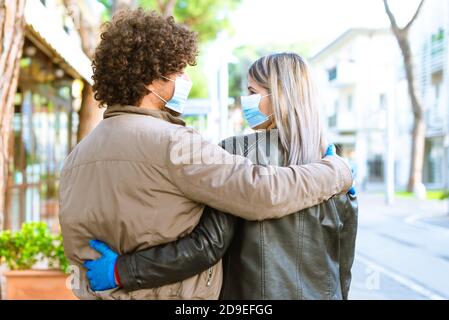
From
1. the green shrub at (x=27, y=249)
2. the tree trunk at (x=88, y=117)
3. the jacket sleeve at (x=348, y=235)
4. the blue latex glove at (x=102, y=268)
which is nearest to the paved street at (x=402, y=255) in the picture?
the jacket sleeve at (x=348, y=235)

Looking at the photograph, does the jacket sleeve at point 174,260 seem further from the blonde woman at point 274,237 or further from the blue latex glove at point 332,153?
the blue latex glove at point 332,153

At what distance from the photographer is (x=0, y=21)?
3.57 metres

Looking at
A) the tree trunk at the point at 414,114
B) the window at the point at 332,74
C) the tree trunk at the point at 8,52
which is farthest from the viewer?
the window at the point at 332,74

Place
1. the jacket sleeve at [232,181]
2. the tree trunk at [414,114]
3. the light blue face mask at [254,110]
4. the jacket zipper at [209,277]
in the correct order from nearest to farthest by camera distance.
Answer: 1. the jacket sleeve at [232,181]
2. the jacket zipper at [209,277]
3. the light blue face mask at [254,110]
4. the tree trunk at [414,114]

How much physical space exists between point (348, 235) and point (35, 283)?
12.3ft

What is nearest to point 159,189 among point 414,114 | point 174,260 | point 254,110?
point 174,260

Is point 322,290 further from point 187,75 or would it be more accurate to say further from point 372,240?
point 372,240

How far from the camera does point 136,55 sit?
1759 mm

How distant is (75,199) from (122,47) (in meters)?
0.46

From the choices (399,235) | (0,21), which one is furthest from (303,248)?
(399,235)

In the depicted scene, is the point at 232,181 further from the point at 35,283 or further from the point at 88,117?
the point at 88,117

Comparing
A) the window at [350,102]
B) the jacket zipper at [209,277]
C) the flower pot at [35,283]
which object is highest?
the window at [350,102]

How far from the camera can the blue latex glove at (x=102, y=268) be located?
1701 mm

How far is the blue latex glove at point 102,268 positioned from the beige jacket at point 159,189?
23 millimetres
